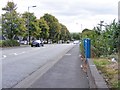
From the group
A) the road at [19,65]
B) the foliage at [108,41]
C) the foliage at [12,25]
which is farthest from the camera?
the foliage at [12,25]

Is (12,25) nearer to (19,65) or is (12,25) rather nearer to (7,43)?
(7,43)

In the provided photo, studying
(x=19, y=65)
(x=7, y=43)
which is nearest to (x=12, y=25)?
(x=7, y=43)

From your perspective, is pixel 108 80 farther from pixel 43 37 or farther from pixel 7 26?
pixel 43 37

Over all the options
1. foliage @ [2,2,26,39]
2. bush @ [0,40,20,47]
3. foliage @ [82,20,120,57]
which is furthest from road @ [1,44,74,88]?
foliage @ [2,2,26,39]

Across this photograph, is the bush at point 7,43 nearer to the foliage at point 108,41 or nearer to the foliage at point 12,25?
the foliage at point 12,25

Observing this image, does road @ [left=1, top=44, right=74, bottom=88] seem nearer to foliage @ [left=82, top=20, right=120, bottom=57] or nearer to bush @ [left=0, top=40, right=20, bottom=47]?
foliage @ [left=82, top=20, right=120, bottom=57]

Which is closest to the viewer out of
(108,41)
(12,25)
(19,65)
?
(108,41)

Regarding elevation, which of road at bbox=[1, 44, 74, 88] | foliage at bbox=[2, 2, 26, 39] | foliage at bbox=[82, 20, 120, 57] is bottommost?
road at bbox=[1, 44, 74, 88]

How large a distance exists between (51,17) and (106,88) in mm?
114008

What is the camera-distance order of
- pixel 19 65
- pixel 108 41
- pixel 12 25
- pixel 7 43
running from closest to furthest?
pixel 108 41, pixel 19 65, pixel 7 43, pixel 12 25

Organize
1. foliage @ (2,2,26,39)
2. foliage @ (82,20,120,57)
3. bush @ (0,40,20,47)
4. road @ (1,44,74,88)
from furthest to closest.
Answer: foliage @ (2,2,26,39) → bush @ (0,40,20,47) → foliage @ (82,20,120,57) → road @ (1,44,74,88)

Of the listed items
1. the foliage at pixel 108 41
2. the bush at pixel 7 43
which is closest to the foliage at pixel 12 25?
the bush at pixel 7 43

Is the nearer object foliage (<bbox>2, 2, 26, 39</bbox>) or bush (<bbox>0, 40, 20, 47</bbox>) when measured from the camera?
bush (<bbox>0, 40, 20, 47</bbox>)

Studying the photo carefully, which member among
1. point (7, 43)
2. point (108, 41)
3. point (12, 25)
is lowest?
point (7, 43)
